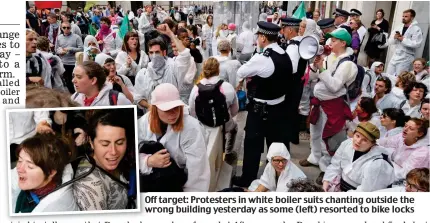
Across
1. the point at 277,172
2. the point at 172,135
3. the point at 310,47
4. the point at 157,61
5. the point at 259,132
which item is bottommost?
the point at 277,172

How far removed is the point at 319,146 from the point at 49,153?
5.01 ft

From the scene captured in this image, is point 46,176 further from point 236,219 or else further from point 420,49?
point 420,49

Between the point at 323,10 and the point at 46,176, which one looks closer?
the point at 46,176

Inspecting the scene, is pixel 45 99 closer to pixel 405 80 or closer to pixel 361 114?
pixel 361 114

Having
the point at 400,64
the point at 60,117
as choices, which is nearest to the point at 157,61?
the point at 60,117

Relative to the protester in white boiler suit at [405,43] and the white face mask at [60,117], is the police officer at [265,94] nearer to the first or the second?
the white face mask at [60,117]

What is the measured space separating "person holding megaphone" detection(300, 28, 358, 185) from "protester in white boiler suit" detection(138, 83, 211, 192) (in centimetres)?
77

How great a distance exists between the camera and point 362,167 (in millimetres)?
1400

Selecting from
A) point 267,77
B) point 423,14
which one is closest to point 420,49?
point 423,14

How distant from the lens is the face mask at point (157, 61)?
5.98ft

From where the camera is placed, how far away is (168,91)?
1213 millimetres

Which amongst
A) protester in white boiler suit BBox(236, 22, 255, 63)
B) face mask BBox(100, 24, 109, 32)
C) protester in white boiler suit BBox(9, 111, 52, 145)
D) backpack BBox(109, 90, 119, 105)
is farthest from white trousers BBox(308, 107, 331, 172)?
face mask BBox(100, 24, 109, 32)

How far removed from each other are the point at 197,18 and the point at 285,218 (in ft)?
20.4

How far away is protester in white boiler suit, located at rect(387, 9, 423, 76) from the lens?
275 centimetres
